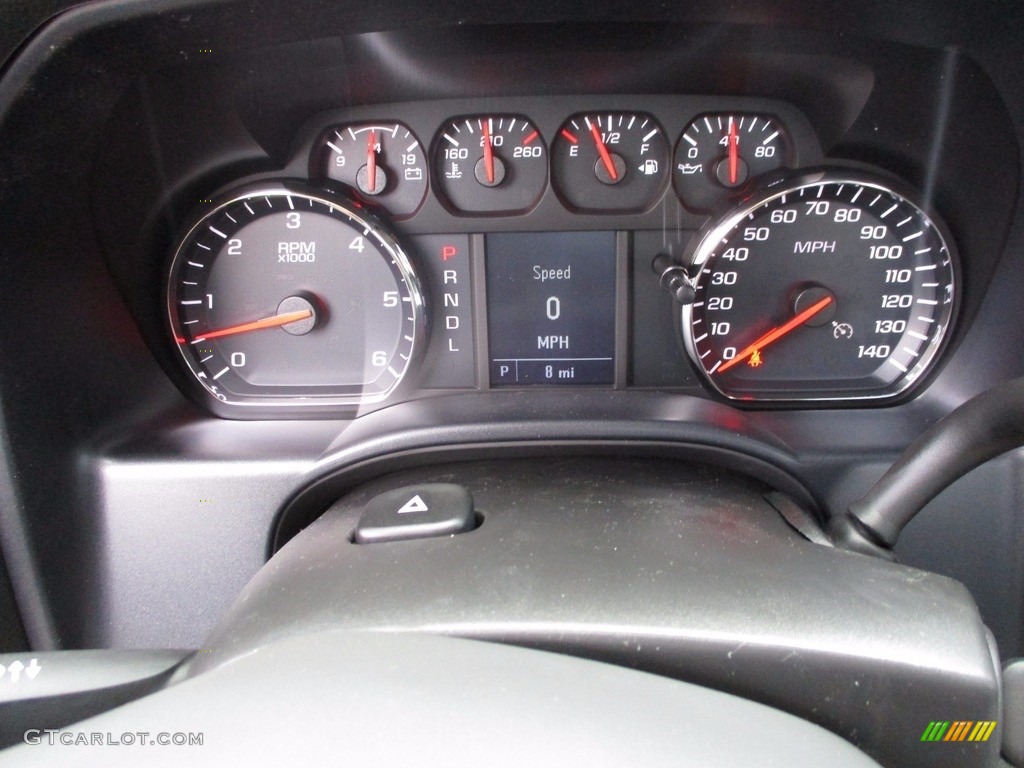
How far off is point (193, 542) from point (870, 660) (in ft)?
4.71

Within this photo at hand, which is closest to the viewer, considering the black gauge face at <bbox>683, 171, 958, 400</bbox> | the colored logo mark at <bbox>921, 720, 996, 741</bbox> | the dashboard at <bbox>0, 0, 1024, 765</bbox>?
the colored logo mark at <bbox>921, 720, 996, 741</bbox>

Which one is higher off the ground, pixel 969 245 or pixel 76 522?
pixel 969 245

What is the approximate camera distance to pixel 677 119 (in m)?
2.17

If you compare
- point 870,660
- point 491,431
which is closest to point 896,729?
point 870,660

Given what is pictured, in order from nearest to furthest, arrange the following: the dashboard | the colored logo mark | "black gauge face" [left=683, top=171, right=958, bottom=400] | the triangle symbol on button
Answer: the colored logo mark → the dashboard → the triangle symbol on button → "black gauge face" [left=683, top=171, right=958, bottom=400]

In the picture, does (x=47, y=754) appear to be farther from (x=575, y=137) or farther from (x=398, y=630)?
(x=575, y=137)

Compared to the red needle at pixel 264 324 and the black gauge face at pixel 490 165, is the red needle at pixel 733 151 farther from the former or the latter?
the red needle at pixel 264 324

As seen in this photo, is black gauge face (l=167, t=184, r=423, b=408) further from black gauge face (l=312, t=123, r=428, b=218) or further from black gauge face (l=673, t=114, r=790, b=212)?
black gauge face (l=673, t=114, r=790, b=212)

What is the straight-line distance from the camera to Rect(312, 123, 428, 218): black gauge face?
7.20ft

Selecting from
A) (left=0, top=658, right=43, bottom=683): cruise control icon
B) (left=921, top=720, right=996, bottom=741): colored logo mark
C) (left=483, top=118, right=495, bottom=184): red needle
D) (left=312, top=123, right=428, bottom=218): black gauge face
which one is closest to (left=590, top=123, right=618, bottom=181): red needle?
(left=483, top=118, right=495, bottom=184): red needle

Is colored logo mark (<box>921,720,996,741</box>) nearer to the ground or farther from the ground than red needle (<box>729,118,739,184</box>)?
nearer to the ground

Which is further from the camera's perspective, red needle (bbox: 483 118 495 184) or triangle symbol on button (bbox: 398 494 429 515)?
red needle (bbox: 483 118 495 184)

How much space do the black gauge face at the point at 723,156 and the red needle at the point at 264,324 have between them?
111 cm

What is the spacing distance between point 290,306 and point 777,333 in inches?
54.0
